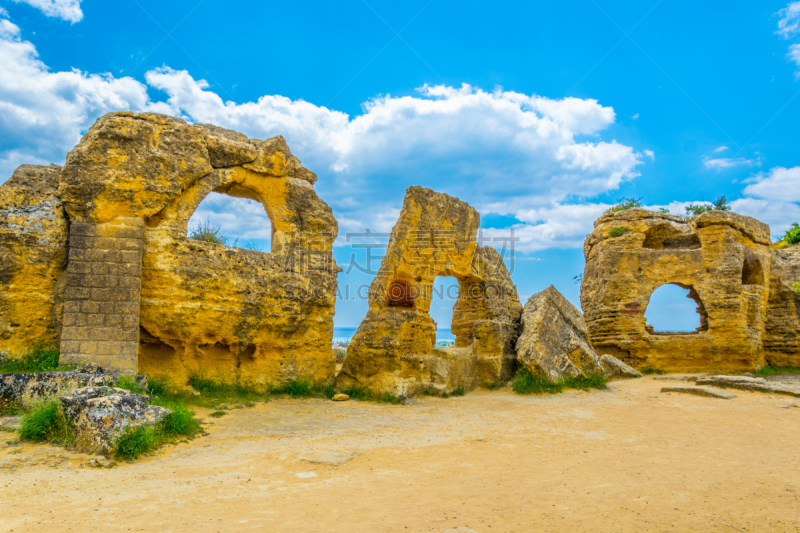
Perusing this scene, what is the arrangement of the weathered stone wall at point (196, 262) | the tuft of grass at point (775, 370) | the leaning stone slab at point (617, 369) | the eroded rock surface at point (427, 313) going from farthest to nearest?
the tuft of grass at point (775, 370) → the leaning stone slab at point (617, 369) → the eroded rock surface at point (427, 313) → the weathered stone wall at point (196, 262)

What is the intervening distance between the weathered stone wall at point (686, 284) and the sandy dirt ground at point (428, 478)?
6.42 meters

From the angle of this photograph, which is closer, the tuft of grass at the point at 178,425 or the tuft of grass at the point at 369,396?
the tuft of grass at the point at 178,425

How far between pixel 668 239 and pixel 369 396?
10.5 m

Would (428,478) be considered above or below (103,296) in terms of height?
below

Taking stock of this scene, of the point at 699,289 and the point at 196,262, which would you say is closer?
the point at 196,262

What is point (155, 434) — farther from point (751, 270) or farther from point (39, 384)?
point (751, 270)

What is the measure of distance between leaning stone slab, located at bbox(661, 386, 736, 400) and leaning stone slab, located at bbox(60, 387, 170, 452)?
337 inches

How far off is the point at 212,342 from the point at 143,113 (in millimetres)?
3506

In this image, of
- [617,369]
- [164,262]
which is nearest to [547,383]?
[617,369]

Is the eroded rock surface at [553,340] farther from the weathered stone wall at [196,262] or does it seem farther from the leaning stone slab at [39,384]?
the leaning stone slab at [39,384]

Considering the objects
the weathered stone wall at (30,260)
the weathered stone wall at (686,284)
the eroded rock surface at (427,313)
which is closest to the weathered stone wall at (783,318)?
the weathered stone wall at (686,284)

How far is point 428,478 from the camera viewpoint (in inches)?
156

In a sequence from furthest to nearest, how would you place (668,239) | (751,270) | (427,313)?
1. (668,239)
2. (751,270)
3. (427,313)

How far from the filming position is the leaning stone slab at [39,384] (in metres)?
4.88
